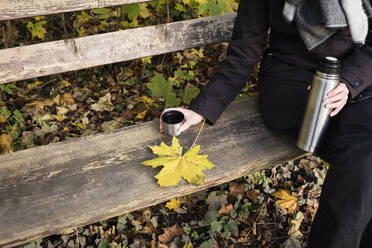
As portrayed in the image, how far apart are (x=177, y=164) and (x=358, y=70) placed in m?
1.08

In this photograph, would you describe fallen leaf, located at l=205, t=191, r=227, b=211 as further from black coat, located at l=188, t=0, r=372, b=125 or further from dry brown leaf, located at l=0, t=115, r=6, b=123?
dry brown leaf, located at l=0, t=115, r=6, b=123

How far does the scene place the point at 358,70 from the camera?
176cm

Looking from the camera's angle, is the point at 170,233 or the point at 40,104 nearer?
the point at 170,233

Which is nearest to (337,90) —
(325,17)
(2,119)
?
(325,17)

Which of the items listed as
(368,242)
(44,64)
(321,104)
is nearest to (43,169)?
(44,64)

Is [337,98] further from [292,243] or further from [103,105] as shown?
[103,105]

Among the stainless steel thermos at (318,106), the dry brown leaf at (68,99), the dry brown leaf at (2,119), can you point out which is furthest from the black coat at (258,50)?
the dry brown leaf at (2,119)

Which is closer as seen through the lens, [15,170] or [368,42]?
[15,170]

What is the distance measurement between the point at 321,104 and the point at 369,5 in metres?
0.60

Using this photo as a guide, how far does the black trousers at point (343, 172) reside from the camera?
4.83 ft

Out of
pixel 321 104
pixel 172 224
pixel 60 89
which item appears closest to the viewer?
pixel 321 104

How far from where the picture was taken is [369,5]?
5.75 feet

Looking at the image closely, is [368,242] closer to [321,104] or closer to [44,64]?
[321,104]

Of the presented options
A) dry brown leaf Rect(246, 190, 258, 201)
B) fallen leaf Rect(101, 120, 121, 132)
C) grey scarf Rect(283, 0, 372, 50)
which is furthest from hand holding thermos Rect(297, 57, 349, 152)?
fallen leaf Rect(101, 120, 121, 132)
